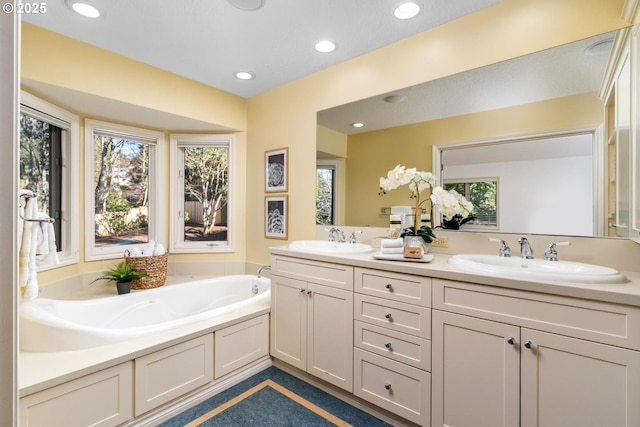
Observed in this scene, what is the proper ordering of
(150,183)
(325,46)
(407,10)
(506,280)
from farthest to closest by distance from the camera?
(150,183)
(325,46)
(407,10)
(506,280)

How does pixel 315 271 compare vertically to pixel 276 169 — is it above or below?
below

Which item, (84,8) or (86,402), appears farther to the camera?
(84,8)

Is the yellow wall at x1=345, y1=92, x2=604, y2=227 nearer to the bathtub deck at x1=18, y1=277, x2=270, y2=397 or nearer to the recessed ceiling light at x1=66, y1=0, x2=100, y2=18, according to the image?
the bathtub deck at x1=18, y1=277, x2=270, y2=397

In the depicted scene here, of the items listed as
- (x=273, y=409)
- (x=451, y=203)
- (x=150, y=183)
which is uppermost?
(x=150, y=183)

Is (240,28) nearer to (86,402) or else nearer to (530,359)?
(86,402)

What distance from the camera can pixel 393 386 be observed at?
169 centimetres

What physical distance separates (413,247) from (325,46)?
160cm

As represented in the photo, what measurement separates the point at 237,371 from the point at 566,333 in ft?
6.38

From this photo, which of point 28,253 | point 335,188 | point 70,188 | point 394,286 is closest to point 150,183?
point 70,188


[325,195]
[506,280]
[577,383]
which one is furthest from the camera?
[325,195]

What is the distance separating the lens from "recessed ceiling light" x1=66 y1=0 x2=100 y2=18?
1771 millimetres

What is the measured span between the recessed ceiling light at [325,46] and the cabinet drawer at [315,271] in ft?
5.16

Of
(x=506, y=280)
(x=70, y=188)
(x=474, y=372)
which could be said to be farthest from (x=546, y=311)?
(x=70, y=188)

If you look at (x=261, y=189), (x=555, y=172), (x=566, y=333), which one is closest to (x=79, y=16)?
(x=261, y=189)
